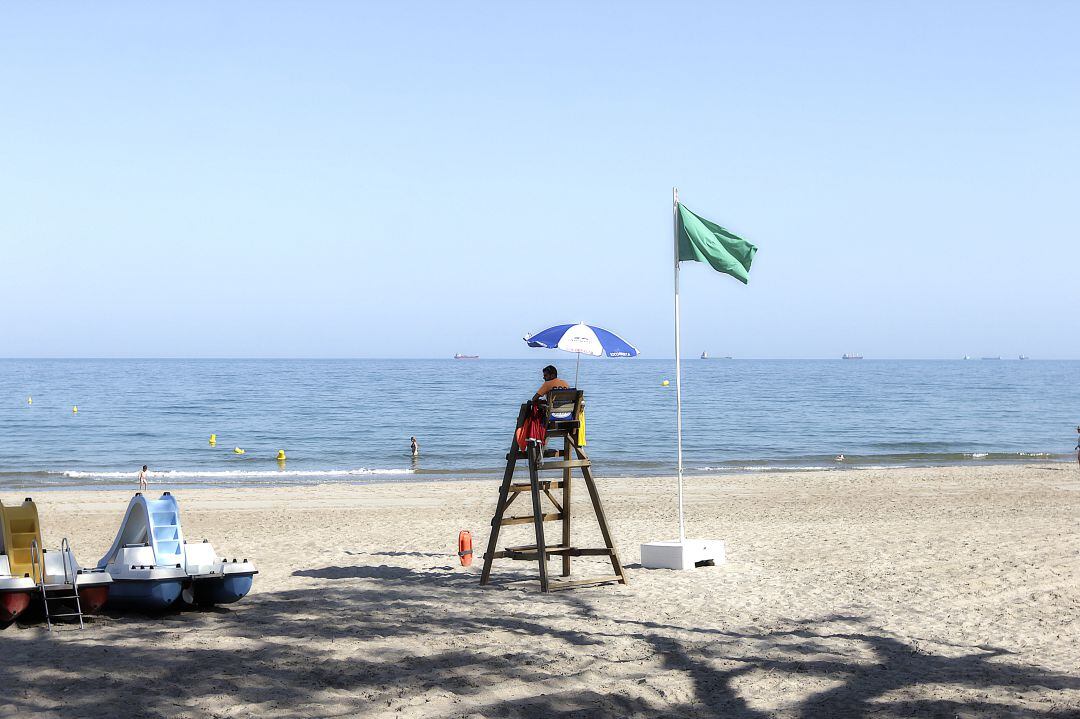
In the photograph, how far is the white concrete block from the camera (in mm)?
11922

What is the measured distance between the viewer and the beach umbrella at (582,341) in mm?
10852

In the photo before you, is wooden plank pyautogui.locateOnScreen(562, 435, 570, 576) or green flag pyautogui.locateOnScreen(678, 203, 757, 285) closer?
wooden plank pyautogui.locateOnScreen(562, 435, 570, 576)

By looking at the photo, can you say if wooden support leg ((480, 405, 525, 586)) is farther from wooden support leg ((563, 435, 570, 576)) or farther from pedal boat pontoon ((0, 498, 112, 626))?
pedal boat pontoon ((0, 498, 112, 626))

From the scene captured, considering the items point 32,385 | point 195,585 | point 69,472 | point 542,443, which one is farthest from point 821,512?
point 32,385

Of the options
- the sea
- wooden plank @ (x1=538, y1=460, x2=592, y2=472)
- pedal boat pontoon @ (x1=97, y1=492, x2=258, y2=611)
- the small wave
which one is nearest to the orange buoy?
wooden plank @ (x1=538, y1=460, x2=592, y2=472)

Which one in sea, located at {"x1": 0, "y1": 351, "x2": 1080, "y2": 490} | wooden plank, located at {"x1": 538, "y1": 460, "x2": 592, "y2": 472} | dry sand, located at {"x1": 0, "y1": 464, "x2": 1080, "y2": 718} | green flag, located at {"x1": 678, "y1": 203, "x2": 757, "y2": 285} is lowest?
sea, located at {"x1": 0, "y1": 351, "x2": 1080, "y2": 490}

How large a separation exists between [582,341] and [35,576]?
5.68 metres

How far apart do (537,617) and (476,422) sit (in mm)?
51145

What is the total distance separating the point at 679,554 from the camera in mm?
11914

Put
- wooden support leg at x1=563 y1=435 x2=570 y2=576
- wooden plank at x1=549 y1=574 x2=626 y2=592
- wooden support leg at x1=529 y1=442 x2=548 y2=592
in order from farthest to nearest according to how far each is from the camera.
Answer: wooden support leg at x1=563 y1=435 x2=570 y2=576
wooden plank at x1=549 y1=574 x2=626 y2=592
wooden support leg at x1=529 y1=442 x2=548 y2=592

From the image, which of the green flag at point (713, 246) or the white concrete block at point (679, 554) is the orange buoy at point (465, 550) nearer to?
the white concrete block at point (679, 554)

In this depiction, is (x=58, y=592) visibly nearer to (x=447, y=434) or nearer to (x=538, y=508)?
(x=538, y=508)

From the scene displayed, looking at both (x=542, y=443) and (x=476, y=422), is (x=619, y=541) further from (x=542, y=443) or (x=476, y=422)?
(x=476, y=422)

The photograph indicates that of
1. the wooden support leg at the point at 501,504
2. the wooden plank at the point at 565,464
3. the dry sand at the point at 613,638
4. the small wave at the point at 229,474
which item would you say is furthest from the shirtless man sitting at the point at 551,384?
the small wave at the point at 229,474
